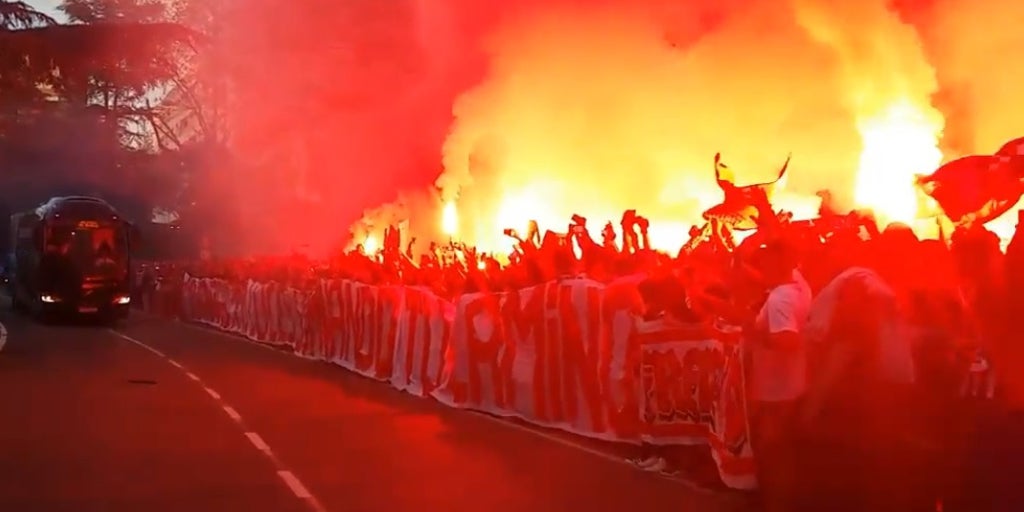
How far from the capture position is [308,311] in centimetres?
2194

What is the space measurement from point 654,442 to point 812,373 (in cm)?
370

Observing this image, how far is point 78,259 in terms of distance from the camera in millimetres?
35312

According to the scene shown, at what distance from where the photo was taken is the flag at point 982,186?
841cm

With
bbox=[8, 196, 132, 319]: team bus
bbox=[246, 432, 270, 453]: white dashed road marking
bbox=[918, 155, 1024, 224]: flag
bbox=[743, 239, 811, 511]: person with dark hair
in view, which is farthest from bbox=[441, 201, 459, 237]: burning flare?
bbox=[743, 239, 811, 511]: person with dark hair

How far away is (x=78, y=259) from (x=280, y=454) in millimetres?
26570

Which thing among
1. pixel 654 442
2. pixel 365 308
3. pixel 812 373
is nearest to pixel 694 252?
pixel 654 442

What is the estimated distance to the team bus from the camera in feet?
114

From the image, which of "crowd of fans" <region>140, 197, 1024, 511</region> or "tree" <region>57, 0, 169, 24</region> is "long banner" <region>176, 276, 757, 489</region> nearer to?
"crowd of fans" <region>140, 197, 1024, 511</region>

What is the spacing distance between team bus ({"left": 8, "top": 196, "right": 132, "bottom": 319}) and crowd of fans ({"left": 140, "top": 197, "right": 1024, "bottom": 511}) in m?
28.6

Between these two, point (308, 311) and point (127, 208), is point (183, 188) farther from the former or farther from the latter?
point (308, 311)

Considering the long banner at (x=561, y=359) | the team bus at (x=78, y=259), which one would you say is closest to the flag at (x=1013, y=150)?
the long banner at (x=561, y=359)

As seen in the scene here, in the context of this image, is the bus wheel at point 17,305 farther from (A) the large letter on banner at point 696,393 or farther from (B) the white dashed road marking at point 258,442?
(A) the large letter on banner at point 696,393

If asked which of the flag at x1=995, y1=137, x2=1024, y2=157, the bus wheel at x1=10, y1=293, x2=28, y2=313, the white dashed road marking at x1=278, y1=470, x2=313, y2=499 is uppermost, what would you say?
the flag at x1=995, y1=137, x2=1024, y2=157

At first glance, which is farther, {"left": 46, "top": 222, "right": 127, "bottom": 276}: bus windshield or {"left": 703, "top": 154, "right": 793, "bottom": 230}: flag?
{"left": 46, "top": 222, "right": 127, "bottom": 276}: bus windshield
